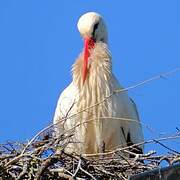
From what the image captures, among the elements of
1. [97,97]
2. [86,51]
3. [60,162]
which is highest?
[86,51]

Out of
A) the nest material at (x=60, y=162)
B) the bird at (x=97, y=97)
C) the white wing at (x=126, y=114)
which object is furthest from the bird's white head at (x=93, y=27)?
the nest material at (x=60, y=162)

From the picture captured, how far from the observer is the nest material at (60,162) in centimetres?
439

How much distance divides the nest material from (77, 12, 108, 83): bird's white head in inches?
88.1

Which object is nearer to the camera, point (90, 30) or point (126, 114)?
point (126, 114)

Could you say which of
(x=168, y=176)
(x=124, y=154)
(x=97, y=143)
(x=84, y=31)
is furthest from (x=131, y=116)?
(x=168, y=176)

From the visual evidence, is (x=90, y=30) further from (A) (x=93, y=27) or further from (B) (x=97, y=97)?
(B) (x=97, y=97)

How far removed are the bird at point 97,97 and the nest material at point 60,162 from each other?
193 cm

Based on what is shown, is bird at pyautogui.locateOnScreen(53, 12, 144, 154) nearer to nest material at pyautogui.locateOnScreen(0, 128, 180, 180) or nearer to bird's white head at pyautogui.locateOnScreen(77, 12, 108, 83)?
bird's white head at pyautogui.locateOnScreen(77, 12, 108, 83)

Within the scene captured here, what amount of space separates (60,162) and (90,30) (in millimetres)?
2749

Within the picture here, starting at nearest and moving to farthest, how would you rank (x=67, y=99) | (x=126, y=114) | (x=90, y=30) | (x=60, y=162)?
(x=60, y=162), (x=67, y=99), (x=126, y=114), (x=90, y=30)

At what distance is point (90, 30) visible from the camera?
23.3 ft

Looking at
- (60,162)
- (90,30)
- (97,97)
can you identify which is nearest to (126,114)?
(97,97)

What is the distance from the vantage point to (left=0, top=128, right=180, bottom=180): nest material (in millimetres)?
4395

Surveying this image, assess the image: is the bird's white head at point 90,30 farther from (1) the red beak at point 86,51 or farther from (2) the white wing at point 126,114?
(2) the white wing at point 126,114
